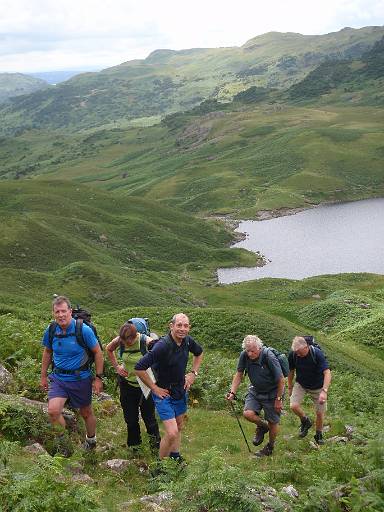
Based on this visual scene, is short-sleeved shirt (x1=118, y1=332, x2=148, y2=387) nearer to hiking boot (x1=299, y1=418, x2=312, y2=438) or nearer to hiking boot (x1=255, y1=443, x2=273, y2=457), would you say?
hiking boot (x1=255, y1=443, x2=273, y2=457)

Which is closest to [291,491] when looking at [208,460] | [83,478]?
[208,460]

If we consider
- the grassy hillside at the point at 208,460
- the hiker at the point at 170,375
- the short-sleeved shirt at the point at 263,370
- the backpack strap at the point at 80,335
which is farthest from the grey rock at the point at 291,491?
the backpack strap at the point at 80,335

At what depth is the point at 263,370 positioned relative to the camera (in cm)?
1457

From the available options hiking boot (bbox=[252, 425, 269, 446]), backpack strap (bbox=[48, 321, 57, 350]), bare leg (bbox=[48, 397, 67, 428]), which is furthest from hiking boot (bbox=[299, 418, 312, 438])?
backpack strap (bbox=[48, 321, 57, 350])

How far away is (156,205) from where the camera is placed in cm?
12975

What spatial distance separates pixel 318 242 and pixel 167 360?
374ft

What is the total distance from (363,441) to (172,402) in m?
5.66

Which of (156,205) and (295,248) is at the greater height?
(156,205)

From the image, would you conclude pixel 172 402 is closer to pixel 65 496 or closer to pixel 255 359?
pixel 255 359

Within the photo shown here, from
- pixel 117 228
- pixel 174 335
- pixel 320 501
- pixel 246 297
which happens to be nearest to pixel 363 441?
pixel 320 501

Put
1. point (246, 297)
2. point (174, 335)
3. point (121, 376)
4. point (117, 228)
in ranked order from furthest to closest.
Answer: point (117, 228)
point (246, 297)
point (121, 376)
point (174, 335)

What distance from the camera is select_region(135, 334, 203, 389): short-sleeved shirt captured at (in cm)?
1245

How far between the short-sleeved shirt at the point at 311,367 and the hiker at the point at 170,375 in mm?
4049

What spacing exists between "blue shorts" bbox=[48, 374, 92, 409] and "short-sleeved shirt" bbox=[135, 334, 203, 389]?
70.7 inches
